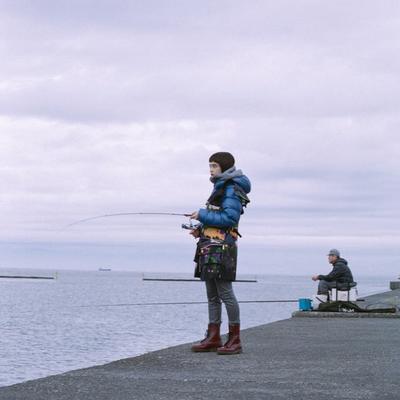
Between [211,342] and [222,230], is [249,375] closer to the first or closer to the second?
[222,230]

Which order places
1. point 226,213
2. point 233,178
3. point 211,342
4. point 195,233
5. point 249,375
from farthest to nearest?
point 211,342, point 195,233, point 233,178, point 226,213, point 249,375

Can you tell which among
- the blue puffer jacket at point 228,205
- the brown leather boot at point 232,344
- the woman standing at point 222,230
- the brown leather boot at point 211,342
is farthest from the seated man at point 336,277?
the blue puffer jacket at point 228,205

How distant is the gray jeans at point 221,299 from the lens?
27.5ft

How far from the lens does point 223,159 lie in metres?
8.38

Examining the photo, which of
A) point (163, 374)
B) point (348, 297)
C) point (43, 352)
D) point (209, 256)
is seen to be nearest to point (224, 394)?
point (163, 374)

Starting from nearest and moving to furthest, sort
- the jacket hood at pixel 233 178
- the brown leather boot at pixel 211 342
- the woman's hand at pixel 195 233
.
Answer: the jacket hood at pixel 233 178 < the woman's hand at pixel 195 233 < the brown leather boot at pixel 211 342

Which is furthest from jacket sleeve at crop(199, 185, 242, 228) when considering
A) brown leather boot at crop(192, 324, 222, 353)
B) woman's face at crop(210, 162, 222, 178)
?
brown leather boot at crop(192, 324, 222, 353)

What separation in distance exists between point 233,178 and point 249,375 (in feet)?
6.52

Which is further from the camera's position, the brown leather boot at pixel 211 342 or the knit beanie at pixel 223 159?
the brown leather boot at pixel 211 342

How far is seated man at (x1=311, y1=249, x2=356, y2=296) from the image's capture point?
55.0 ft

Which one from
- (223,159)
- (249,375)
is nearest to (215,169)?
(223,159)

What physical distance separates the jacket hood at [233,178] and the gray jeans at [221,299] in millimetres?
880

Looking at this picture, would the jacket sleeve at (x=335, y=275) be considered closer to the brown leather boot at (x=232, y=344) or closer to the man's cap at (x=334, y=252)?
the man's cap at (x=334, y=252)

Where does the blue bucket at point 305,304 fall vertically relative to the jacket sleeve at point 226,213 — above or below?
below
